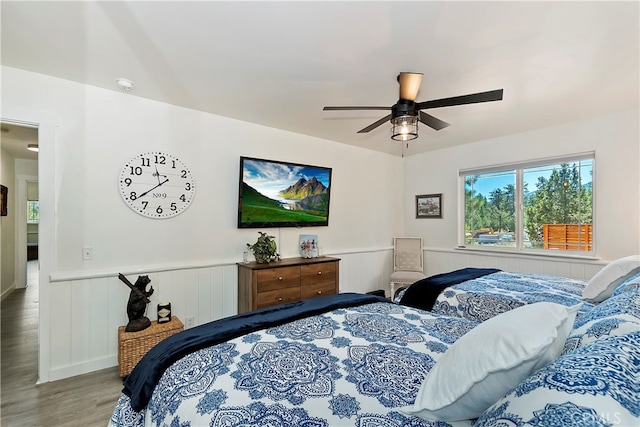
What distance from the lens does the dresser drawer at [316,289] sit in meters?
3.46

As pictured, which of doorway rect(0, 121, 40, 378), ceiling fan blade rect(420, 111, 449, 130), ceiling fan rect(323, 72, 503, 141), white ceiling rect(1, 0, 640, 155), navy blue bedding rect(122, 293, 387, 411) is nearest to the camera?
navy blue bedding rect(122, 293, 387, 411)

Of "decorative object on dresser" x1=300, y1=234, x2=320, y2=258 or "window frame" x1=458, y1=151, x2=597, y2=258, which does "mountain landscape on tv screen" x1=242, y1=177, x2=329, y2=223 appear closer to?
"decorative object on dresser" x1=300, y1=234, x2=320, y2=258

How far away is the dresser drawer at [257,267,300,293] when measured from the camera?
3.12 m

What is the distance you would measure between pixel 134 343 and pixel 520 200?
4.80m

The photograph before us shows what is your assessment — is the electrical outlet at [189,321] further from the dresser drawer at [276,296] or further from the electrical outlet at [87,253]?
the electrical outlet at [87,253]

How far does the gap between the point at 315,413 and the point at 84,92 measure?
312 centimetres

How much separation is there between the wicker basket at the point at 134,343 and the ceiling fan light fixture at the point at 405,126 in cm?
261

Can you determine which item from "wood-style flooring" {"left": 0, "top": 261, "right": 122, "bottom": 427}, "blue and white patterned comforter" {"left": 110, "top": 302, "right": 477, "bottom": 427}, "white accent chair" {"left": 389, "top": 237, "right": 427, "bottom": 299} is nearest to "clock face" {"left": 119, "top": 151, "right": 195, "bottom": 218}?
"wood-style flooring" {"left": 0, "top": 261, "right": 122, "bottom": 427}

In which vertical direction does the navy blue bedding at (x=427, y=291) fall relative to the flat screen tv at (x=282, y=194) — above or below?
below

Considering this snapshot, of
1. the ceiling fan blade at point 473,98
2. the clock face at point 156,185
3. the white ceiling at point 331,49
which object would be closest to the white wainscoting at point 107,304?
the clock face at point 156,185

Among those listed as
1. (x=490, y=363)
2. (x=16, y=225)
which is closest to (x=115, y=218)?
(x=490, y=363)

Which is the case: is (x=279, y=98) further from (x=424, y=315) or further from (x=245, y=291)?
(x=424, y=315)

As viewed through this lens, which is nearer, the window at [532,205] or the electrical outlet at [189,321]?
the electrical outlet at [189,321]

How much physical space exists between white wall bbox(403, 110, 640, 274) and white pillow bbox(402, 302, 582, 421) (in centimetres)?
329
